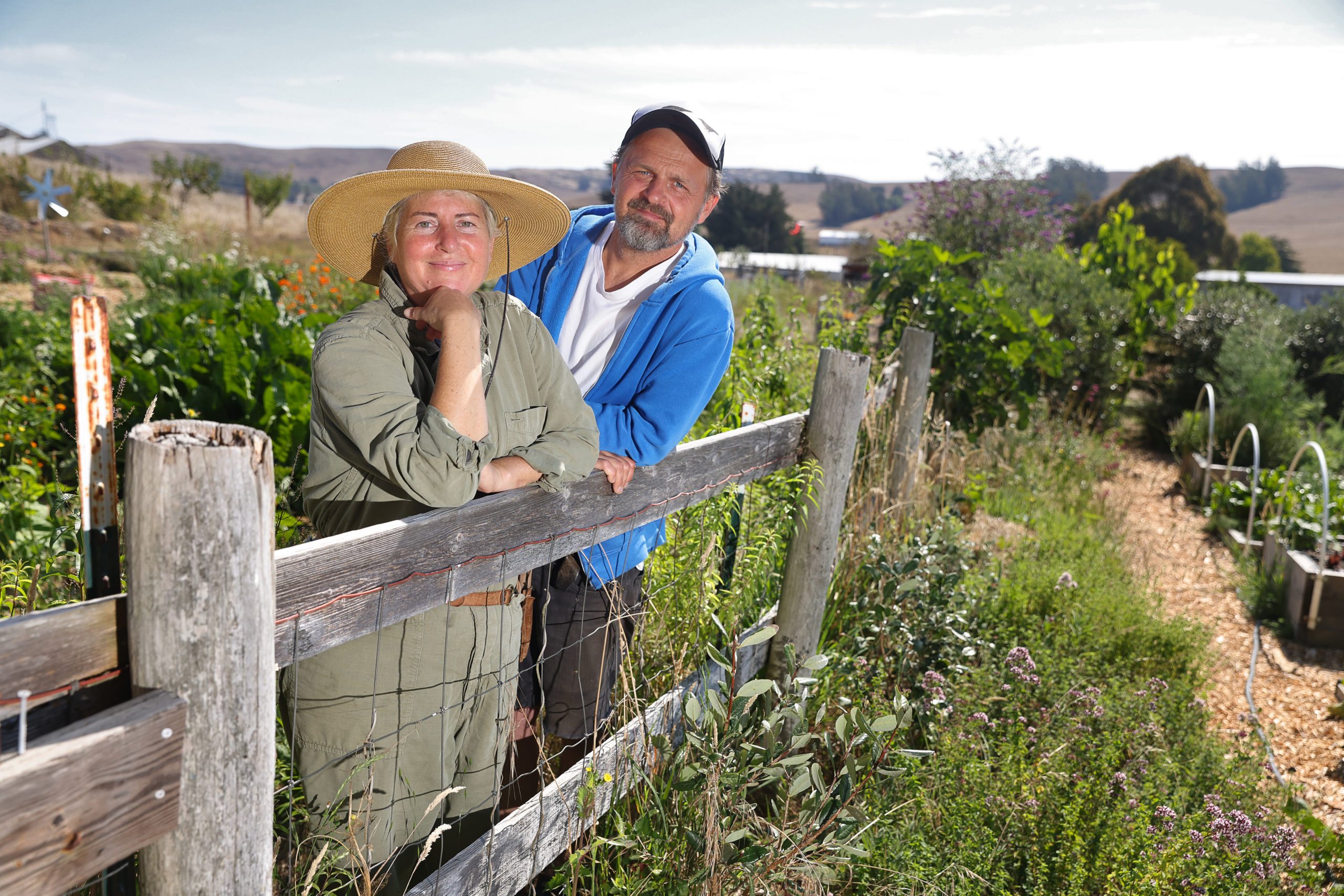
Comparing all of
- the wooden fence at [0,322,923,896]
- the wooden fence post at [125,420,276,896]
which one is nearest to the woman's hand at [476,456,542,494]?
the wooden fence at [0,322,923,896]

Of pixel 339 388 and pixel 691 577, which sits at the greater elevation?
pixel 339 388

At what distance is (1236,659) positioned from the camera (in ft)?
14.9

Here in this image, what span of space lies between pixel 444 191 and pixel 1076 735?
2.75 meters

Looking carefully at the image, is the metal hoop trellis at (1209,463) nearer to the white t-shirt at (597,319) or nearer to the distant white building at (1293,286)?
the white t-shirt at (597,319)

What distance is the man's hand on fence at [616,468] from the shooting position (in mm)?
1839

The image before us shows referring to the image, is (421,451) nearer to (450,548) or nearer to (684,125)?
(450,548)

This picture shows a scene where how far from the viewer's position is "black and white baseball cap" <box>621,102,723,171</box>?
237 cm

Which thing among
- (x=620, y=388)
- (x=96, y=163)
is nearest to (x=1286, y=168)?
(x=96, y=163)

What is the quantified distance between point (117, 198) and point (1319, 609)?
26867 millimetres

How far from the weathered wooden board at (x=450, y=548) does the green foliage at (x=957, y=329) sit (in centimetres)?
383

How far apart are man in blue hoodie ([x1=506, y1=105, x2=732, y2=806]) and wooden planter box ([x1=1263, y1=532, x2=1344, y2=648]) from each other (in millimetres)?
4330

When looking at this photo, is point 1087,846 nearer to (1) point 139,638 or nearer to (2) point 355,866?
(2) point 355,866

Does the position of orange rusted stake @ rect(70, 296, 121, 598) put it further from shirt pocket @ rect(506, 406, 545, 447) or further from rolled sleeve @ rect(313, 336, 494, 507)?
Answer: shirt pocket @ rect(506, 406, 545, 447)

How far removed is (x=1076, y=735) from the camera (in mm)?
2898
